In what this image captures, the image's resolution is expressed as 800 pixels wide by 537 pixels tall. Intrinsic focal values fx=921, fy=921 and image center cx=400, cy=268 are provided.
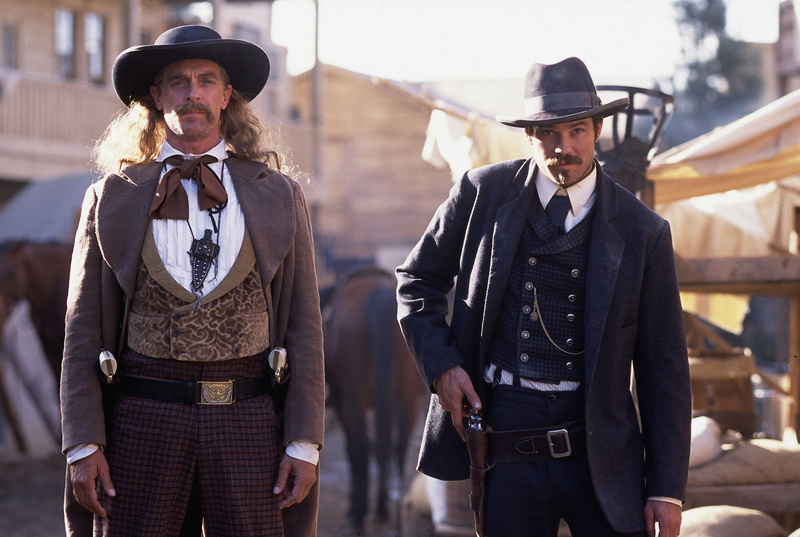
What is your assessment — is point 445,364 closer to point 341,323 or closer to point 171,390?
point 171,390

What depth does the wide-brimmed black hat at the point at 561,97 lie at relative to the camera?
2.55 meters

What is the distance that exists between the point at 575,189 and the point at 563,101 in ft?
0.83

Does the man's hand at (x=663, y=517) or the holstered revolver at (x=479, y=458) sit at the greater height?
the holstered revolver at (x=479, y=458)

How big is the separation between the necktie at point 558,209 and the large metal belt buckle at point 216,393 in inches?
40.2

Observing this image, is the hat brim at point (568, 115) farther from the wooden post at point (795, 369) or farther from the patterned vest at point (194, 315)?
the wooden post at point (795, 369)

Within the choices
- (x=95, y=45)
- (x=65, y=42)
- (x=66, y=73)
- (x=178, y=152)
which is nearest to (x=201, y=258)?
(x=178, y=152)

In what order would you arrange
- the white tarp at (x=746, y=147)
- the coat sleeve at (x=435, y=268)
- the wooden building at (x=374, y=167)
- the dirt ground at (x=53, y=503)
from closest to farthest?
the coat sleeve at (x=435, y=268) < the white tarp at (x=746, y=147) < the dirt ground at (x=53, y=503) < the wooden building at (x=374, y=167)

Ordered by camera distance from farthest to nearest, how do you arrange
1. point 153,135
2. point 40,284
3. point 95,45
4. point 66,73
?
point 95,45 < point 66,73 < point 40,284 < point 153,135

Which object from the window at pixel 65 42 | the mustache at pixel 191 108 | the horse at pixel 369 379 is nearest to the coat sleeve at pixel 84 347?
the mustache at pixel 191 108

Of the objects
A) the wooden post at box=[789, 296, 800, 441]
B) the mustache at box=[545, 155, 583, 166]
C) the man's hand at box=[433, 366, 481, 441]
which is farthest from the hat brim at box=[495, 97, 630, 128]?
the wooden post at box=[789, 296, 800, 441]

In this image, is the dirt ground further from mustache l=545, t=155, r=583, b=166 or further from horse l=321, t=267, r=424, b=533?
mustache l=545, t=155, r=583, b=166

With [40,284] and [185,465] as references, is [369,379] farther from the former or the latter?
[185,465]

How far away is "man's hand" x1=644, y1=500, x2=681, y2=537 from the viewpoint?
8.15 ft

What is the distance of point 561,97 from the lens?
8.54 feet
